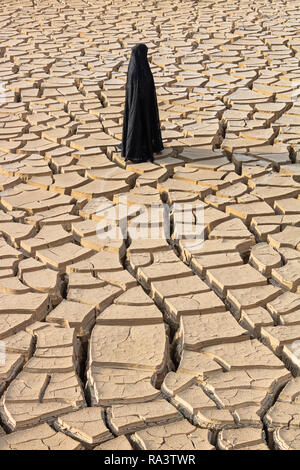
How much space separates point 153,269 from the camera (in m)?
3.65

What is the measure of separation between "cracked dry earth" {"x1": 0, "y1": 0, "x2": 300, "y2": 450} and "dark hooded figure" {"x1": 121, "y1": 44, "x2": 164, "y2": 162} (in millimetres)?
137

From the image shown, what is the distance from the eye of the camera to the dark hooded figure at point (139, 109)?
199 inches

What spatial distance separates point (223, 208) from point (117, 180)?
0.86 metres

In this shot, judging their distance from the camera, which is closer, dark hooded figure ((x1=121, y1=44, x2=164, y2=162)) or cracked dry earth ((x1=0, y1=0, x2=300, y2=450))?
cracked dry earth ((x1=0, y1=0, x2=300, y2=450))

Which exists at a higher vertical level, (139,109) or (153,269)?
(139,109)

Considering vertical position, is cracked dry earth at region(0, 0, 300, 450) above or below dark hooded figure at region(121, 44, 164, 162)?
below

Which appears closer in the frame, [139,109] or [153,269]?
[153,269]

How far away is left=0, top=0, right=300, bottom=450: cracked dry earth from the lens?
8.46ft

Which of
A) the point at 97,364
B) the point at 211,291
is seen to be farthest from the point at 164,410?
the point at 211,291

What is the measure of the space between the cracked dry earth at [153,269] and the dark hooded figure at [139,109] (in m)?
0.14

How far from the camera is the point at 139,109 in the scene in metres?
5.09

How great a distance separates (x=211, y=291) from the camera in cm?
344

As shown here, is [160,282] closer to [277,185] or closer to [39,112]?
[277,185]

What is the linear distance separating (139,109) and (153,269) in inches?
72.3
